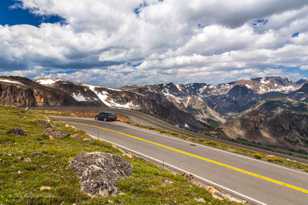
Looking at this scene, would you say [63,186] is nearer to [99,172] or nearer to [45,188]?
[45,188]

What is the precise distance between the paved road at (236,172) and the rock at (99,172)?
18.8 feet

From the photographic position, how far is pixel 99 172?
448 inches

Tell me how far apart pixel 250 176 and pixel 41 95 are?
5717 inches

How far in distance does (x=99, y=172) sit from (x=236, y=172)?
10.3 metres

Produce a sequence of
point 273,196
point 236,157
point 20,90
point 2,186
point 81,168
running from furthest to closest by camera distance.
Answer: point 20,90, point 236,157, point 273,196, point 81,168, point 2,186

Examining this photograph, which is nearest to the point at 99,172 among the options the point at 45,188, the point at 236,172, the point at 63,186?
the point at 63,186

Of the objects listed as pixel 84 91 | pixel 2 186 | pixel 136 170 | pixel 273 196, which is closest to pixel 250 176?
pixel 273 196

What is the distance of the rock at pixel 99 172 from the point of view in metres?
10.3

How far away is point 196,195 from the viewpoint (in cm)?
1127

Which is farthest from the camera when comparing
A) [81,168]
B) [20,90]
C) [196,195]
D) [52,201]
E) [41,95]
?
[41,95]

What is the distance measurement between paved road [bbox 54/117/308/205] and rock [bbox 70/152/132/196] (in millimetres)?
5745

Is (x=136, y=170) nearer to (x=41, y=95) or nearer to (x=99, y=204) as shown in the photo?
(x=99, y=204)

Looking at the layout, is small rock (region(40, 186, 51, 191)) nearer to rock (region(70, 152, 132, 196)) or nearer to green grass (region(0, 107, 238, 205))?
green grass (region(0, 107, 238, 205))

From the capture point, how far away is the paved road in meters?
13.3
